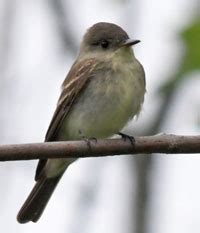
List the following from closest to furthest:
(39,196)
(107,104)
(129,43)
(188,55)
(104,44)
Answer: (188,55), (107,104), (129,43), (104,44), (39,196)

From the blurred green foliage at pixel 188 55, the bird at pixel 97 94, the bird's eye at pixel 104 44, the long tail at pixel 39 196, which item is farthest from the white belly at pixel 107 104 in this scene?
the blurred green foliage at pixel 188 55

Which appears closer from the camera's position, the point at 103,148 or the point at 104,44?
the point at 103,148

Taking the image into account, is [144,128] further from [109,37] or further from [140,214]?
[109,37]

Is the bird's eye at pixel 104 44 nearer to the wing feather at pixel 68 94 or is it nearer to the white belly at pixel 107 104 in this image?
the wing feather at pixel 68 94

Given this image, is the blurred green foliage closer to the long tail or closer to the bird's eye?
the bird's eye

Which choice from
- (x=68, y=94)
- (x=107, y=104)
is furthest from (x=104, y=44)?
(x=107, y=104)

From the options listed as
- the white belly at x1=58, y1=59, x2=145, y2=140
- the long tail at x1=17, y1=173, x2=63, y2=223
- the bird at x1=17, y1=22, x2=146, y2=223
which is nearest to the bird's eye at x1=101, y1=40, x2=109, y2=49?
the bird at x1=17, y1=22, x2=146, y2=223

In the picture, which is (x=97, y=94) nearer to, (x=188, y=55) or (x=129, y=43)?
(x=129, y=43)
